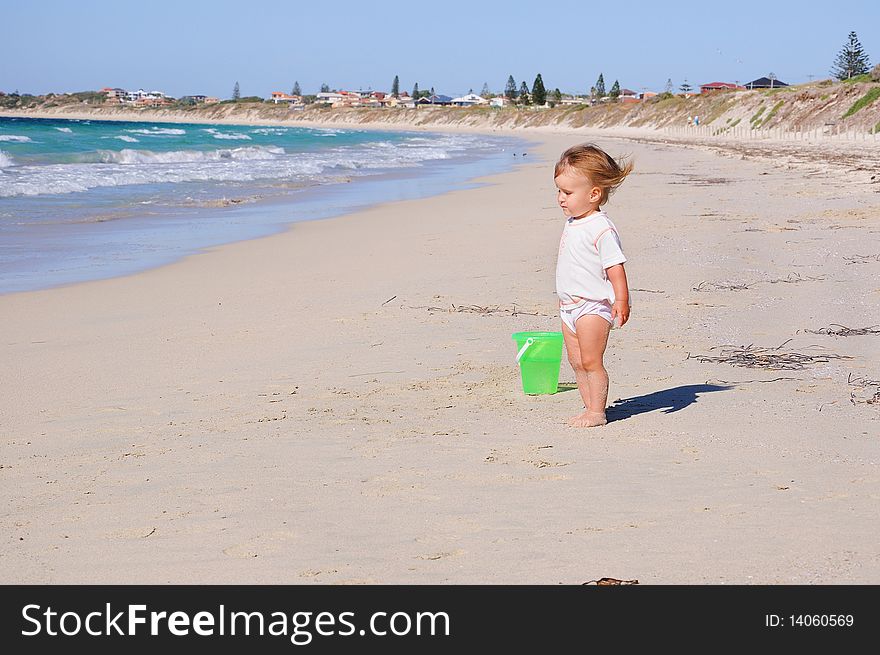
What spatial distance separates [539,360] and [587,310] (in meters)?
0.45

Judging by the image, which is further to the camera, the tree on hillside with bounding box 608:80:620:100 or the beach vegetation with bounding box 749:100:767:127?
the tree on hillside with bounding box 608:80:620:100

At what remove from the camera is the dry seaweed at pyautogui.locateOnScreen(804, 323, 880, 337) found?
5.52 m

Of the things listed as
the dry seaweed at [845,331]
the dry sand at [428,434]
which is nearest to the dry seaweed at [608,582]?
the dry sand at [428,434]

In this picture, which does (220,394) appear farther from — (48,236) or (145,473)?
(48,236)

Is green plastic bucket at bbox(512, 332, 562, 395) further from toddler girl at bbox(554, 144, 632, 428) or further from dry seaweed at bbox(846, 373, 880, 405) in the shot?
dry seaweed at bbox(846, 373, 880, 405)

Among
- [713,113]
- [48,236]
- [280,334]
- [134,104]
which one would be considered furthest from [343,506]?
[134,104]

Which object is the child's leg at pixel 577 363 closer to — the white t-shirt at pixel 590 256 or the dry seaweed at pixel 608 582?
the white t-shirt at pixel 590 256

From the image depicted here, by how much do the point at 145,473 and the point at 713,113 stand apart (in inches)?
2492

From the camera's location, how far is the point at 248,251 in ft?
34.1

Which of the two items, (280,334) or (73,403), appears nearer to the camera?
(73,403)

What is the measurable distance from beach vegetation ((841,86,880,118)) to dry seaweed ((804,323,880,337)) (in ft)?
127

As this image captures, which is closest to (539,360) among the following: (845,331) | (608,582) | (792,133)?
(608,582)

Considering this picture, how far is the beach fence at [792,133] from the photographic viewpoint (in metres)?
35.6

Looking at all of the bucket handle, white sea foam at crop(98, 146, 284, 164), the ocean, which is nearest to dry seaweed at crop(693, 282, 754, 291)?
the bucket handle
